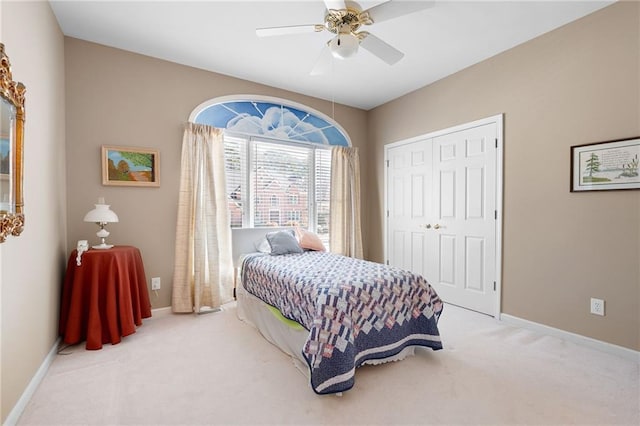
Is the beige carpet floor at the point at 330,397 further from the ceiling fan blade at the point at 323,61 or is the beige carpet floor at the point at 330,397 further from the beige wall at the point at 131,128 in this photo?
the ceiling fan blade at the point at 323,61

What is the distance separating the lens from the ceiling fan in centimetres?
185

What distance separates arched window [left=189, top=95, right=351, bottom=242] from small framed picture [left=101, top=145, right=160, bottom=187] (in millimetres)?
666

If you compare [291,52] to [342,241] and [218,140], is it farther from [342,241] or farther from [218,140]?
[342,241]

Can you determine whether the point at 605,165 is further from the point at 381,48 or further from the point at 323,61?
the point at 323,61

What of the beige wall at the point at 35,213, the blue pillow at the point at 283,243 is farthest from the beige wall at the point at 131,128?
the blue pillow at the point at 283,243

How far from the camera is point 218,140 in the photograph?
3.45 m

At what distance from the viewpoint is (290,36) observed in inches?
109

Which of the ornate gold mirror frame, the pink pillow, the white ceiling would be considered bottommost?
the pink pillow

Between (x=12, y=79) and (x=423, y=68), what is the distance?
3504mm

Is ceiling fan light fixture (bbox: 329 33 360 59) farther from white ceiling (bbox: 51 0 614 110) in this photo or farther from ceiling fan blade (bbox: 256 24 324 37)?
white ceiling (bbox: 51 0 614 110)

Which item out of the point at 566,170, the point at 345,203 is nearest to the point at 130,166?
the point at 345,203

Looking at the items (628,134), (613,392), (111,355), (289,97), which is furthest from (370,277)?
(289,97)

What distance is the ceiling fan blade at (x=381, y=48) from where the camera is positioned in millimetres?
2172

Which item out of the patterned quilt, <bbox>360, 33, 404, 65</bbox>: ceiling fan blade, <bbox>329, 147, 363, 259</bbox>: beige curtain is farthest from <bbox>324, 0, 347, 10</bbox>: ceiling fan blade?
<bbox>329, 147, 363, 259</bbox>: beige curtain
